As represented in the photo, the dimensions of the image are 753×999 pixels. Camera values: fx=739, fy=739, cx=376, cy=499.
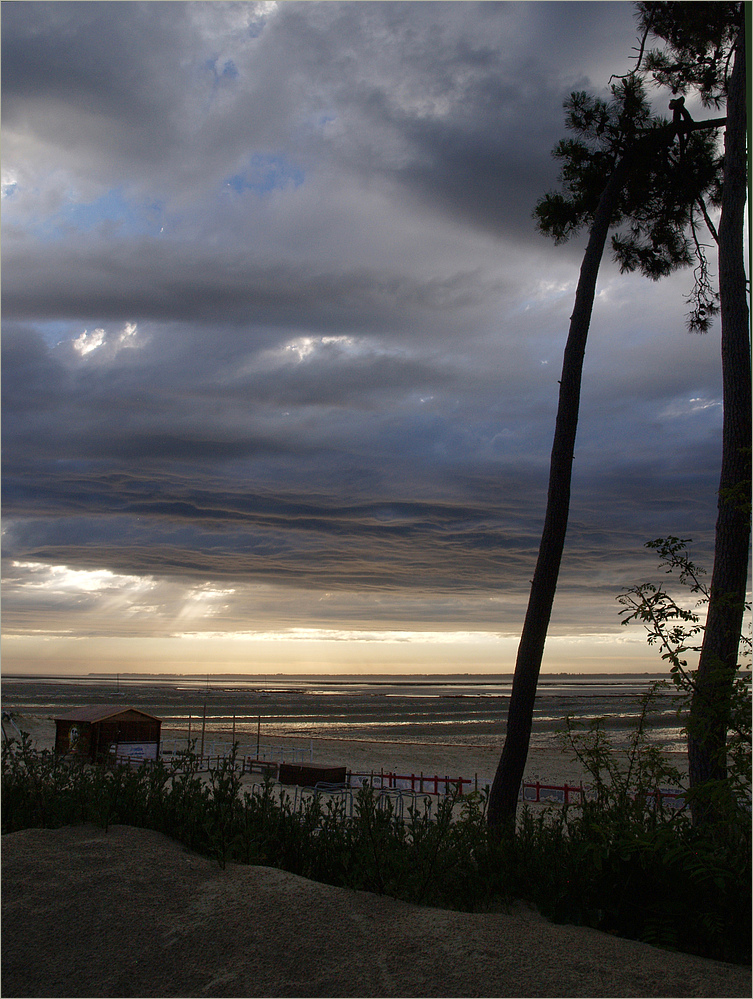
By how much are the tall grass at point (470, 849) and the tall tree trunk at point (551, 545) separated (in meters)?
2.30

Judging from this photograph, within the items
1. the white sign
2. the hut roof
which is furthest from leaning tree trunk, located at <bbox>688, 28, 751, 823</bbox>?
the hut roof

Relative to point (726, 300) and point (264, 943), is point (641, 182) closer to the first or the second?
point (726, 300)

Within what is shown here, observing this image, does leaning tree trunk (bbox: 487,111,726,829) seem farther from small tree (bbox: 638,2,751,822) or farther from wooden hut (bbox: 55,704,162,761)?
wooden hut (bbox: 55,704,162,761)

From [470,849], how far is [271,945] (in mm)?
2324

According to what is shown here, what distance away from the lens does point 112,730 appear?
2314 cm

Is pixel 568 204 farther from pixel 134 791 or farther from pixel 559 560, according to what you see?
pixel 134 791

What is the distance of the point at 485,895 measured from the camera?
19.0 ft

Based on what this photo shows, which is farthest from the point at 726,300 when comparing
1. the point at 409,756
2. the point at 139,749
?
the point at 409,756

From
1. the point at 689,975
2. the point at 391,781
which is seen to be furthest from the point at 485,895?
the point at 391,781

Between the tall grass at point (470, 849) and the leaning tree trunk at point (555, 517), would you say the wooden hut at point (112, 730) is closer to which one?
the leaning tree trunk at point (555, 517)

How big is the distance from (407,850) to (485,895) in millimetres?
718

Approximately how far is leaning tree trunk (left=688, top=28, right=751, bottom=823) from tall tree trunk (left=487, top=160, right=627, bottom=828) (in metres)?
1.77

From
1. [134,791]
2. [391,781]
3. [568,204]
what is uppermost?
[568,204]

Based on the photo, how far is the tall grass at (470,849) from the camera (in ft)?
17.5
